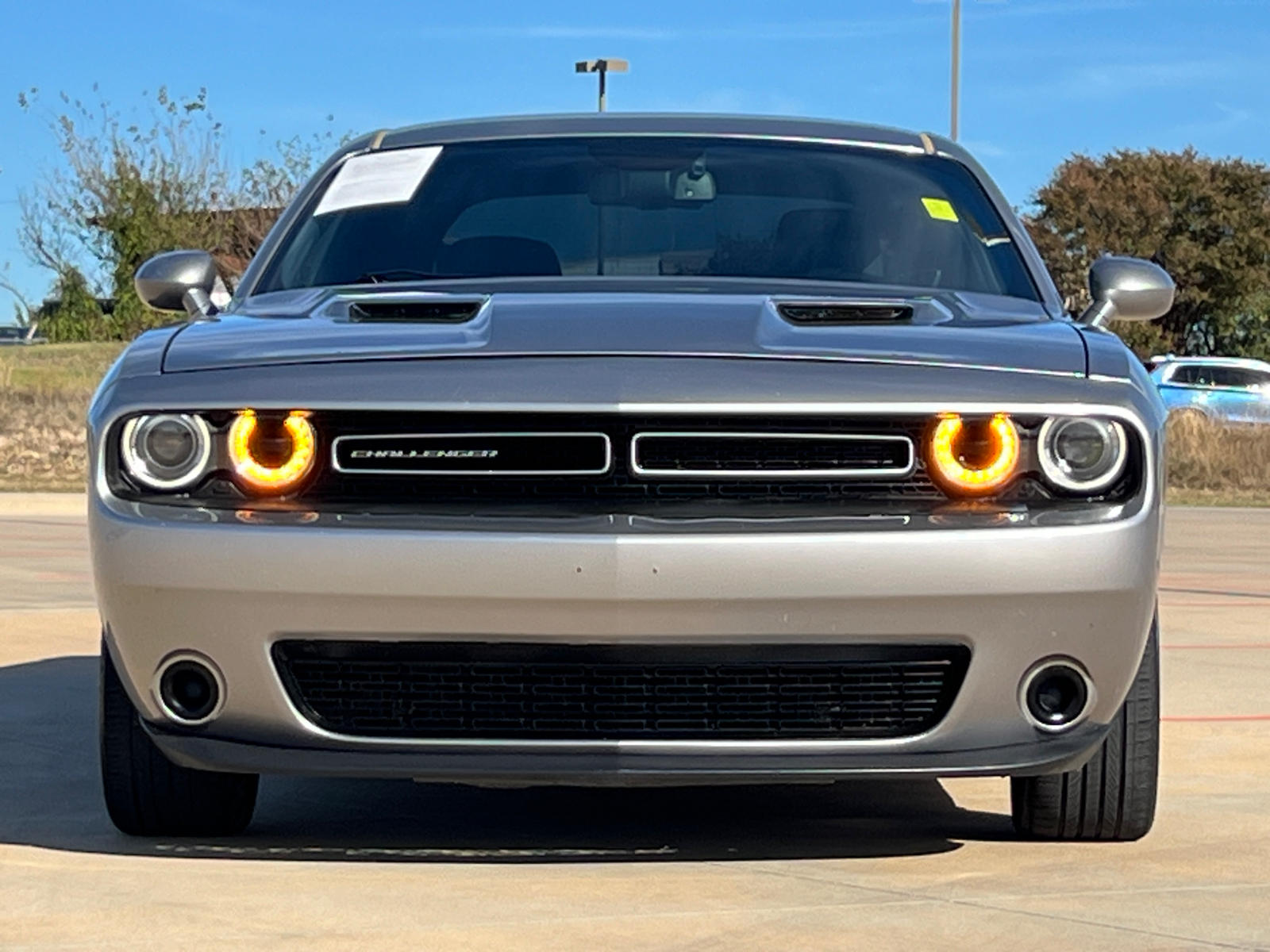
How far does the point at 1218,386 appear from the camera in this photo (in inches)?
1323

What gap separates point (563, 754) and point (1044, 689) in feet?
2.87

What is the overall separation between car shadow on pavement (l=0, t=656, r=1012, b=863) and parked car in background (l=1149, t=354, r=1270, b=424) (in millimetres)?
28547

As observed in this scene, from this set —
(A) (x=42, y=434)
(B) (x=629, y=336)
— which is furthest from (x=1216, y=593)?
(A) (x=42, y=434)

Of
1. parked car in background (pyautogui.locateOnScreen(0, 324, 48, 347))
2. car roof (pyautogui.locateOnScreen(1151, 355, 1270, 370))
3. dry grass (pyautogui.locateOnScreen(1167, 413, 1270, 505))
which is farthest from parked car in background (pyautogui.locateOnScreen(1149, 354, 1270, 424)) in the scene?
parked car in background (pyautogui.locateOnScreen(0, 324, 48, 347))

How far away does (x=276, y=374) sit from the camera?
4195mm

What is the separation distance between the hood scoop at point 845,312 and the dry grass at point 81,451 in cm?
1701

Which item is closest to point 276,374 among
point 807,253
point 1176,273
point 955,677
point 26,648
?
point 955,677

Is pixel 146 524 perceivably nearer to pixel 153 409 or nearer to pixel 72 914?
pixel 153 409

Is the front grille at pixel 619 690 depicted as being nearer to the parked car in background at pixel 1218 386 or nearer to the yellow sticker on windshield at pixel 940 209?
the yellow sticker on windshield at pixel 940 209

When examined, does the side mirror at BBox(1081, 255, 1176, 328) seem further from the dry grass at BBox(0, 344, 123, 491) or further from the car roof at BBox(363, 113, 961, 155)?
the dry grass at BBox(0, 344, 123, 491)

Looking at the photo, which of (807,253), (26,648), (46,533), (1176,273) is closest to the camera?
(807,253)

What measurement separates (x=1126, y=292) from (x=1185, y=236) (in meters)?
51.2

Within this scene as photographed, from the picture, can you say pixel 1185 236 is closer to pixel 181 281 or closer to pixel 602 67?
pixel 602 67

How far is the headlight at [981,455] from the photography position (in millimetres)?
4148
